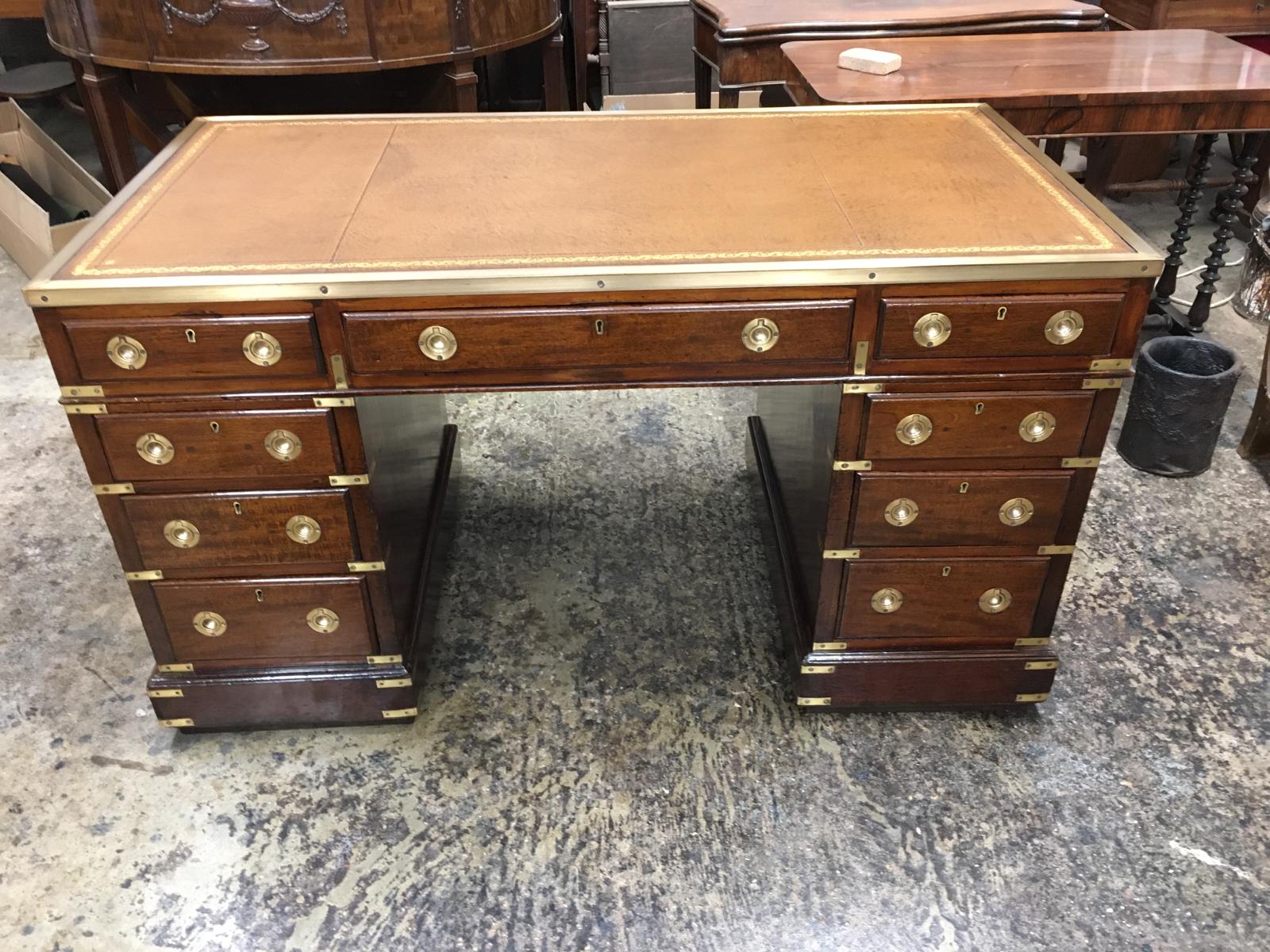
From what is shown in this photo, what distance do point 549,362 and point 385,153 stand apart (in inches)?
24.6

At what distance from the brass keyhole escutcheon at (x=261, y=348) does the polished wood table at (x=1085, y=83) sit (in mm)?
1432

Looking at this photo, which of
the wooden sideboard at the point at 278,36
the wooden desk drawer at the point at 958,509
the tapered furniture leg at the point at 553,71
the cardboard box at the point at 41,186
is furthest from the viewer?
the tapered furniture leg at the point at 553,71

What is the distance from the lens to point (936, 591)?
1.71 meters

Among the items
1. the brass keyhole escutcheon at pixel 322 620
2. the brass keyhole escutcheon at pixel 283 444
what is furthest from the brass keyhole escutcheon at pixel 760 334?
the brass keyhole escutcheon at pixel 322 620

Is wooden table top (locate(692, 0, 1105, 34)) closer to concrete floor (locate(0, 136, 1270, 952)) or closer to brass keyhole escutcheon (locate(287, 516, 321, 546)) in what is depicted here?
concrete floor (locate(0, 136, 1270, 952))

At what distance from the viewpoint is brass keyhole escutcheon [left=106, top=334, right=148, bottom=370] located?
55.2 inches

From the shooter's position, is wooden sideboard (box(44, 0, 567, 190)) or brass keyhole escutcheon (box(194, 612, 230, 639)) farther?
wooden sideboard (box(44, 0, 567, 190))

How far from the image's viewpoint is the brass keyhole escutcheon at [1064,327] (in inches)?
56.8

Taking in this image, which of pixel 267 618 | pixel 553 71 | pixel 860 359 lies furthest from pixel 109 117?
pixel 860 359

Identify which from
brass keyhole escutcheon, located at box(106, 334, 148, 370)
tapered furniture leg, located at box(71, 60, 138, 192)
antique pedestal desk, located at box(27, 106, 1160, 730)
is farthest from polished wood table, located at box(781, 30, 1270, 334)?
tapered furniture leg, located at box(71, 60, 138, 192)

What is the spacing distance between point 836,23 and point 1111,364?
71.6 inches

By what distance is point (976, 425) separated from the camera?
1544 millimetres

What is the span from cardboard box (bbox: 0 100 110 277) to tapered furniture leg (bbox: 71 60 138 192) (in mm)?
95

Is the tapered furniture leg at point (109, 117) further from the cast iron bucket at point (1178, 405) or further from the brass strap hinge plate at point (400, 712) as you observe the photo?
the cast iron bucket at point (1178, 405)
